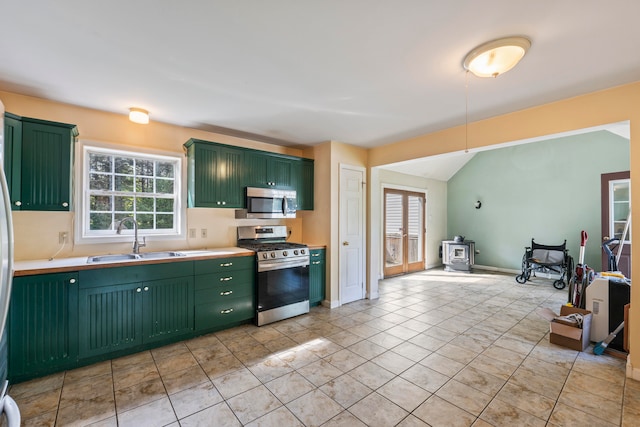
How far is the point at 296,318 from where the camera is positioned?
3.69m

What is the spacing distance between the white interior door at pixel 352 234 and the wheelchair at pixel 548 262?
3671 mm

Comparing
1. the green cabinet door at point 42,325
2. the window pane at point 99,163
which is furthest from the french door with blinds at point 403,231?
the green cabinet door at point 42,325

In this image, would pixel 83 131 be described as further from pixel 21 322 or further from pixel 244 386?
pixel 244 386

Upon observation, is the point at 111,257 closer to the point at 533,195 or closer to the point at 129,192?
the point at 129,192

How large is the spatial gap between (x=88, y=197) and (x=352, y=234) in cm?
335

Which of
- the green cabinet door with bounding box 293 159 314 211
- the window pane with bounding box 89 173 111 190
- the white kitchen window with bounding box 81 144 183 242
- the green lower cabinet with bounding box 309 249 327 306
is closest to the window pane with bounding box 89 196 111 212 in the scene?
the white kitchen window with bounding box 81 144 183 242

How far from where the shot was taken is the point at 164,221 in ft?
11.3

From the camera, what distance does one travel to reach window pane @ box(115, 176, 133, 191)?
318 cm

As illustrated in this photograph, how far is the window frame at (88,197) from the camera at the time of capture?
9.48 ft

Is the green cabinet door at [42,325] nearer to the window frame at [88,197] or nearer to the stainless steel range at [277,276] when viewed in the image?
the window frame at [88,197]

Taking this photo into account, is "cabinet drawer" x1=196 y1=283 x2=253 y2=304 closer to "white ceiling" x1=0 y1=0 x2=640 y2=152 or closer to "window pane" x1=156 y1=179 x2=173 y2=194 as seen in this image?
"window pane" x1=156 y1=179 x2=173 y2=194

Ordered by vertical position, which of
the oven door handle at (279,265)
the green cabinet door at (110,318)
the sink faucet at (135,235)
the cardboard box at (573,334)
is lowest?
the cardboard box at (573,334)

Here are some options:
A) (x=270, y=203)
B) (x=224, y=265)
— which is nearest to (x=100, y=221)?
(x=224, y=265)

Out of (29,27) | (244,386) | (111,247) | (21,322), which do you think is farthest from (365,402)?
(29,27)
